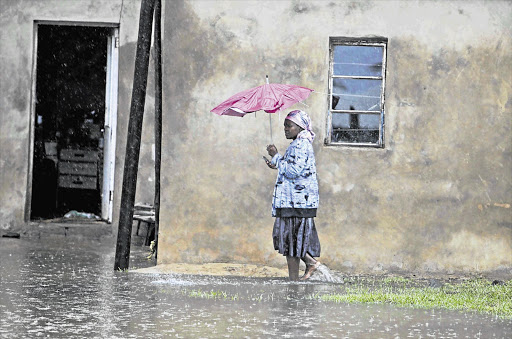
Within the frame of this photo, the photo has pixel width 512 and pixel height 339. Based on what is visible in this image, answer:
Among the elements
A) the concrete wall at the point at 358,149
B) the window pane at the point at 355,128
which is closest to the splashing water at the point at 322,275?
the concrete wall at the point at 358,149

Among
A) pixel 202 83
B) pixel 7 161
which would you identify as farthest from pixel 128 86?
pixel 202 83

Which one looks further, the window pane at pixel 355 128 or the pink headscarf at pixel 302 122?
the window pane at pixel 355 128

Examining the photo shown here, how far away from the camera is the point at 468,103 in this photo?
36.7 ft

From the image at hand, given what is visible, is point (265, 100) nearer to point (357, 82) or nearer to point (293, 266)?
point (293, 266)

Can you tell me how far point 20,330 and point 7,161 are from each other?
8368 mm

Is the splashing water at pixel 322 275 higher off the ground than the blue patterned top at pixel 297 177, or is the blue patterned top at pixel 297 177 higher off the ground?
the blue patterned top at pixel 297 177

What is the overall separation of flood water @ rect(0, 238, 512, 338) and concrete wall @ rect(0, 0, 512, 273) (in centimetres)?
109

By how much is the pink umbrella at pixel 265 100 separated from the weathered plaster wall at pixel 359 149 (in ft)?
4.49

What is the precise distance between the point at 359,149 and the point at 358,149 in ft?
0.04

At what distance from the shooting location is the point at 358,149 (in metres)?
11.1

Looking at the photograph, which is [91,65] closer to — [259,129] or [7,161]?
[7,161]

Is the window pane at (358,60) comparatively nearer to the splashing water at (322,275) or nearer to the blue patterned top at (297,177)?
the blue patterned top at (297,177)

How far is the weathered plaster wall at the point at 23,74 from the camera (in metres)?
14.5

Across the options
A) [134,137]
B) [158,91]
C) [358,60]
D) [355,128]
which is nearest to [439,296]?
[355,128]
